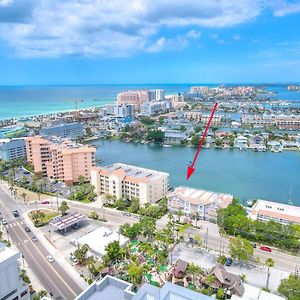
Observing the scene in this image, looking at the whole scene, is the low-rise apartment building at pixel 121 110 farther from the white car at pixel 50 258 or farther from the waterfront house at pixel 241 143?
the white car at pixel 50 258

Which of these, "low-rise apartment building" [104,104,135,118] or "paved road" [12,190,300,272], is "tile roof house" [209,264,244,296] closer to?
"paved road" [12,190,300,272]

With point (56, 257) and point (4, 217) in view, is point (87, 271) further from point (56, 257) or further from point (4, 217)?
point (4, 217)

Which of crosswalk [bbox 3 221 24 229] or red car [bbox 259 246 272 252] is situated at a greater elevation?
crosswalk [bbox 3 221 24 229]

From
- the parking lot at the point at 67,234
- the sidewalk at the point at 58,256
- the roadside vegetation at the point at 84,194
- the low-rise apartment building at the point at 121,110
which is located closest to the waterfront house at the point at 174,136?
the low-rise apartment building at the point at 121,110

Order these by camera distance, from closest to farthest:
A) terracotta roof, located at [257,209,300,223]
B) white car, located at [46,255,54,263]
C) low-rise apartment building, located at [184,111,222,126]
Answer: white car, located at [46,255,54,263], terracotta roof, located at [257,209,300,223], low-rise apartment building, located at [184,111,222,126]

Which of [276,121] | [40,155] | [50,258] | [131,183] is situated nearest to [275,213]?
[131,183]

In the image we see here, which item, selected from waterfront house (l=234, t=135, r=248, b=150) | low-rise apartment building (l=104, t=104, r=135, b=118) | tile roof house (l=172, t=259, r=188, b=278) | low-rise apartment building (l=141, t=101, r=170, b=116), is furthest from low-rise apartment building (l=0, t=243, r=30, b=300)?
low-rise apartment building (l=141, t=101, r=170, b=116)
